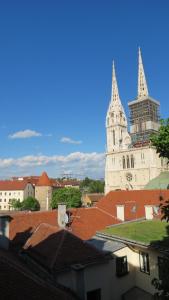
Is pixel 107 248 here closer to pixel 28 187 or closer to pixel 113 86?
pixel 28 187

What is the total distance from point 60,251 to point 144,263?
6.46 meters

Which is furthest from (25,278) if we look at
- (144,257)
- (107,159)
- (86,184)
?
(86,184)

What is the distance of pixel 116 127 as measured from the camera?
112000 millimetres

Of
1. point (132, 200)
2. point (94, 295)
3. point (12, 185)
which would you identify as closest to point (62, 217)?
point (94, 295)

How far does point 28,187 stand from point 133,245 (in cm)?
9821

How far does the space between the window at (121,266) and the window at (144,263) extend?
1069 millimetres

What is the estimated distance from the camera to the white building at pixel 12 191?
111 meters

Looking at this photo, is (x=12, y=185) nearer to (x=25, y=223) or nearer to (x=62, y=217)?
(x=25, y=223)

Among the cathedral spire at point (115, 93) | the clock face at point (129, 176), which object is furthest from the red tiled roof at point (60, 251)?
the cathedral spire at point (115, 93)

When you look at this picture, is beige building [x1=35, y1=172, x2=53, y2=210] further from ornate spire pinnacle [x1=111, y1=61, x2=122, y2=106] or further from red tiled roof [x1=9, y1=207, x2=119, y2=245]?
red tiled roof [x1=9, y1=207, x2=119, y2=245]

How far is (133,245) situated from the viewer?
1988 centimetres

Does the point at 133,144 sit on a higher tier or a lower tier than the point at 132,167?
higher

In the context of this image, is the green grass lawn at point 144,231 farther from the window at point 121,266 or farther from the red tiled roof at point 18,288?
the red tiled roof at point 18,288

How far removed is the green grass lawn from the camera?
2022cm
